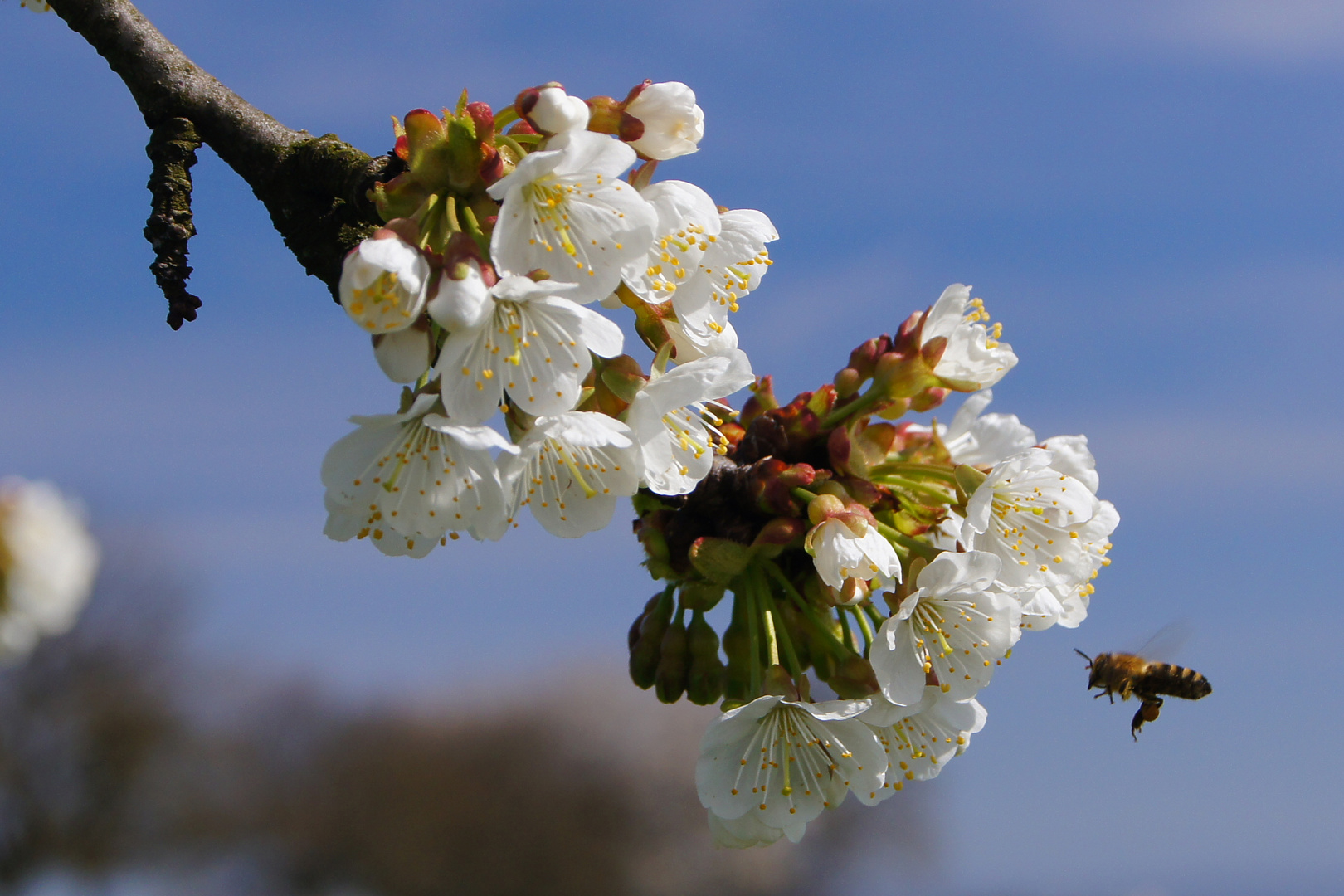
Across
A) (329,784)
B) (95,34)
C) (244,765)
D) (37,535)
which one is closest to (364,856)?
(329,784)

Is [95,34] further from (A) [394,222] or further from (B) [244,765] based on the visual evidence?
(B) [244,765]

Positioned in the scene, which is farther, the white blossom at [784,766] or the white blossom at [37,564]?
the white blossom at [37,564]

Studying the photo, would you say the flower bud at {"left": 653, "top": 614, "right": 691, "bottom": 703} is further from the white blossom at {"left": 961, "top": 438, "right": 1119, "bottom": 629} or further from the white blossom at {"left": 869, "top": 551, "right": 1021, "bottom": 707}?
the white blossom at {"left": 961, "top": 438, "right": 1119, "bottom": 629}

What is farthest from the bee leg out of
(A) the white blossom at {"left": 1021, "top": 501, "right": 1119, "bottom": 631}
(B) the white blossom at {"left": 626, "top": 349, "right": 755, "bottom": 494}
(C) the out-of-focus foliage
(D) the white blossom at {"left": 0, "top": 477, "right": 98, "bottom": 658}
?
(C) the out-of-focus foliage

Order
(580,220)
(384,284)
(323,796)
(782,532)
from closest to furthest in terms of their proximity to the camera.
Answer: (384,284), (580,220), (782,532), (323,796)

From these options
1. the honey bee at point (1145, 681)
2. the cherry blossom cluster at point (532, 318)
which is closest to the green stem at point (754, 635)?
the cherry blossom cluster at point (532, 318)

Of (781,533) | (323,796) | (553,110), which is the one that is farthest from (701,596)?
(323,796)

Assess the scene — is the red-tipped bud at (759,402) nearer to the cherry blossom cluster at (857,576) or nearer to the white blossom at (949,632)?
the cherry blossom cluster at (857,576)

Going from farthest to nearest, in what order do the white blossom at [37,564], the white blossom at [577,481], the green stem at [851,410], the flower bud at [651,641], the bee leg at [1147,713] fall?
1. the white blossom at [37,564]
2. the bee leg at [1147,713]
3. the flower bud at [651,641]
4. the green stem at [851,410]
5. the white blossom at [577,481]

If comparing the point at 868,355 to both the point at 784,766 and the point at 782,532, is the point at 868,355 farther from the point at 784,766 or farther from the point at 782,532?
the point at 784,766
